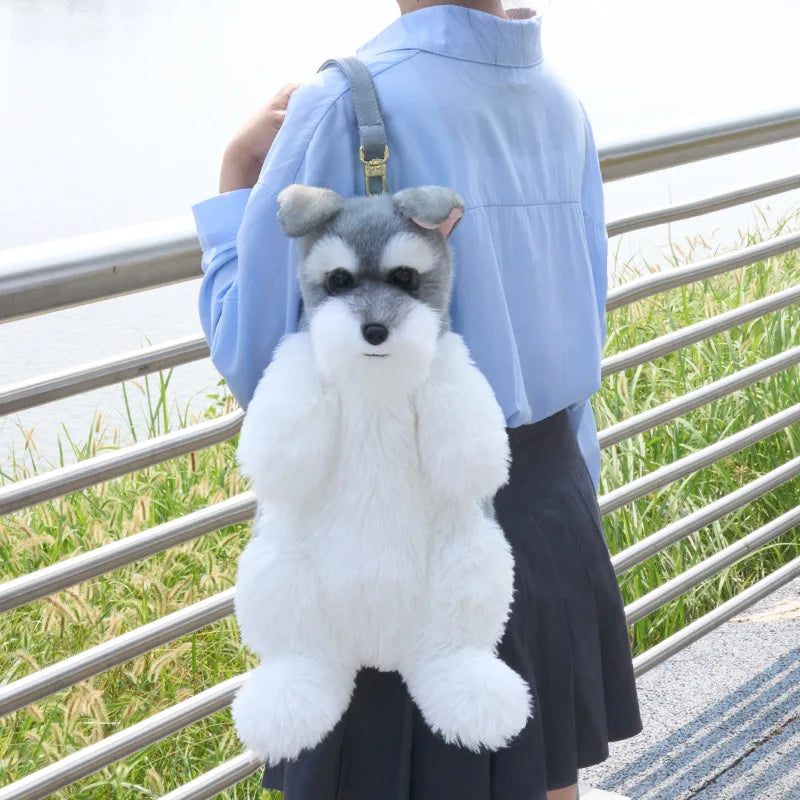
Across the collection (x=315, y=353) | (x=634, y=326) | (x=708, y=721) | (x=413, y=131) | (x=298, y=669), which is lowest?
(x=708, y=721)

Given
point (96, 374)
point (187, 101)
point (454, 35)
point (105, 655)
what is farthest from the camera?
point (187, 101)

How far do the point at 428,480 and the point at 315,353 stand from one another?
0.48 ft

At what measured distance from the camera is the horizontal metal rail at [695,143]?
1.82 metres

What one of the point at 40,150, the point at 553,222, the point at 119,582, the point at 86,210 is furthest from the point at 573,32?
the point at 553,222

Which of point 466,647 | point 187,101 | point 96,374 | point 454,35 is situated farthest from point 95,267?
point 187,101

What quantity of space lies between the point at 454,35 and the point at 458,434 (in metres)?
0.38

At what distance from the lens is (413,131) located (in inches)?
41.7

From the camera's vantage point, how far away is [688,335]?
221 cm

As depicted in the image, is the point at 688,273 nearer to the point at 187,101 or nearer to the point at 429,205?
the point at 429,205

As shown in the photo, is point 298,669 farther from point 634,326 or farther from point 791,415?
point 634,326

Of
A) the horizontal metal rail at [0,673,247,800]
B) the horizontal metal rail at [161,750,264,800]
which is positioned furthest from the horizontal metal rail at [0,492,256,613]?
the horizontal metal rail at [161,750,264,800]

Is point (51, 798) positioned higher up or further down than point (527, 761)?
further down

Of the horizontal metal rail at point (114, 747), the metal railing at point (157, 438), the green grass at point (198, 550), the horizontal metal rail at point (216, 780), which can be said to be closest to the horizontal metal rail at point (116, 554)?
the metal railing at point (157, 438)

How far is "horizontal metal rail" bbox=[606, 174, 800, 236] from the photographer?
78.3 inches
